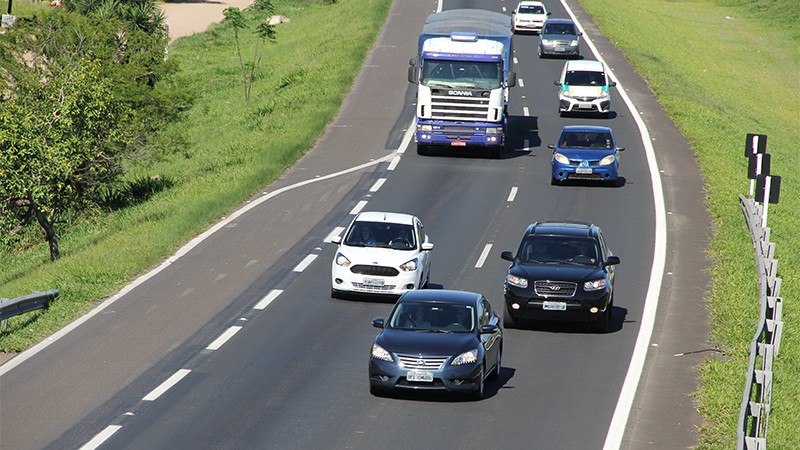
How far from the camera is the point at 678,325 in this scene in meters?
24.0

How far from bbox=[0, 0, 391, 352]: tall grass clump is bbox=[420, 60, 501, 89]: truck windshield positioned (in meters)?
5.55

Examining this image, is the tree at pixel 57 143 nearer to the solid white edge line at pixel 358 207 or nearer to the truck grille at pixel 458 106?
the solid white edge line at pixel 358 207

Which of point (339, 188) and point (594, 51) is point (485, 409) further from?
point (594, 51)

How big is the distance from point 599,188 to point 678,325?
1445 centimetres

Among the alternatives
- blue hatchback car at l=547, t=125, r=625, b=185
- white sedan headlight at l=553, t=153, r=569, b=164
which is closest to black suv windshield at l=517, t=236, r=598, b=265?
blue hatchback car at l=547, t=125, r=625, b=185

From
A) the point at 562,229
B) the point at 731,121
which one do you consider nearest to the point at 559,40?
Answer: the point at 731,121

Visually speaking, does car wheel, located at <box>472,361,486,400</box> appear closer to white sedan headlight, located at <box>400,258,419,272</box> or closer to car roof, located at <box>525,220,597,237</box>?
car roof, located at <box>525,220,597,237</box>

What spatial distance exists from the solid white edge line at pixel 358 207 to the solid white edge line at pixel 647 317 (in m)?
7.96

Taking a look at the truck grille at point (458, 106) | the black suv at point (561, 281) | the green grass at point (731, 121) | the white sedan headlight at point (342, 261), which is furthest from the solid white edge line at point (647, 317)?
the white sedan headlight at point (342, 261)

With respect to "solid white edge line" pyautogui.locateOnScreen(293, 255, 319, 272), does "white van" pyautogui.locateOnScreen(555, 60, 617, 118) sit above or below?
above

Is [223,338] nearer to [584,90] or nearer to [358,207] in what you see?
[358,207]

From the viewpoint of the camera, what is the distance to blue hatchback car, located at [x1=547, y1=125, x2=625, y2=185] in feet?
123

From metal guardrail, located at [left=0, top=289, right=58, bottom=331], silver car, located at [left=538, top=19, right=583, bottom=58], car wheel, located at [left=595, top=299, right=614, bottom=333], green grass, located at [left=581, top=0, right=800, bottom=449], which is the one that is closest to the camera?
green grass, located at [left=581, top=0, right=800, bottom=449]

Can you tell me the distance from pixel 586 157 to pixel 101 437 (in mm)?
23320
